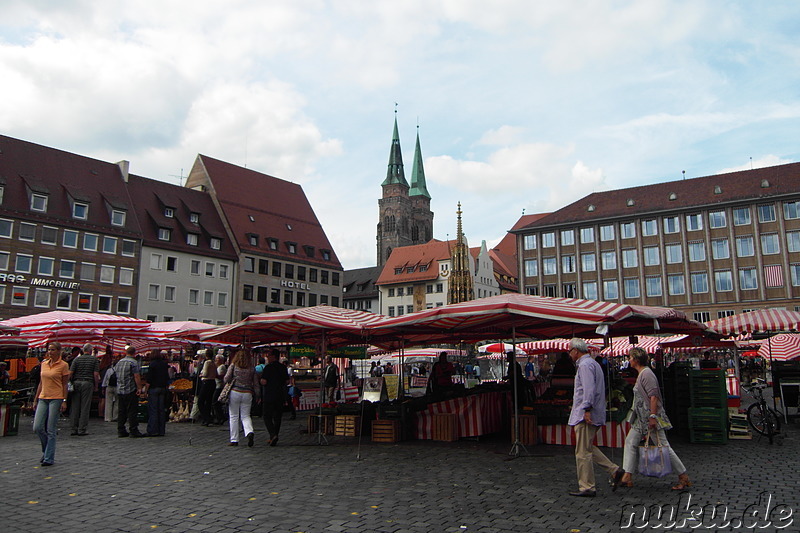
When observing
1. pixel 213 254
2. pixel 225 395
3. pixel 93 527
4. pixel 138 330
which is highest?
pixel 213 254

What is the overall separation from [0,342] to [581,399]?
21.9m

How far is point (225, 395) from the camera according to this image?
13.0 meters

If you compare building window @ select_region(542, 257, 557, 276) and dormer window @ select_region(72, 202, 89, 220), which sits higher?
dormer window @ select_region(72, 202, 89, 220)

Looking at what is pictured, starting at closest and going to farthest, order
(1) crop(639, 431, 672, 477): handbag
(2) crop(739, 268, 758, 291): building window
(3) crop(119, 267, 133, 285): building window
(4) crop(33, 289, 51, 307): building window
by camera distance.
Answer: (1) crop(639, 431, 672, 477): handbag
(4) crop(33, 289, 51, 307): building window
(3) crop(119, 267, 133, 285): building window
(2) crop(739, 268, 758, 291): building window

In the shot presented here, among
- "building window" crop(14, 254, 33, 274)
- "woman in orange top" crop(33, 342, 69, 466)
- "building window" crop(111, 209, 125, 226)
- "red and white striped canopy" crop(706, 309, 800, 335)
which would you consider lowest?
"woman in orange top" crop(33, 342, 69, 466)

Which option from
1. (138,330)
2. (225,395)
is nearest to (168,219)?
(138,330)

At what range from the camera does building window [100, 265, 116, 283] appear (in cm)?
4917

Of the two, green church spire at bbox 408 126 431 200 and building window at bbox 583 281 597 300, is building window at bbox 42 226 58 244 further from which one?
green church spire at bbox 408 126 431 200

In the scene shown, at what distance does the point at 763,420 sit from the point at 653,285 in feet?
169

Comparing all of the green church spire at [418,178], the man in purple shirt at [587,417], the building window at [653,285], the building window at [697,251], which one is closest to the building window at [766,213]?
the building window at [697,251]

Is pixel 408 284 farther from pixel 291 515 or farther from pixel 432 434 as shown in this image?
pixel 291 515

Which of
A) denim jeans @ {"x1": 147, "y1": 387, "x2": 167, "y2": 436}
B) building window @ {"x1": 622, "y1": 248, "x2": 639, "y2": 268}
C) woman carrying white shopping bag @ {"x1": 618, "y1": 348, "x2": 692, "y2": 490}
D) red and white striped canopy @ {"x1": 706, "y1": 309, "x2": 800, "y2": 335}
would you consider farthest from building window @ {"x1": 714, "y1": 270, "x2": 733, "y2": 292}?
woman carrying white shopping bag @ {"x1": 618, "y1": 348, "x2": 692, "y2": 490}

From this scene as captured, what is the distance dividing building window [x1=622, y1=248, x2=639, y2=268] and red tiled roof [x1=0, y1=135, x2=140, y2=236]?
43.3m

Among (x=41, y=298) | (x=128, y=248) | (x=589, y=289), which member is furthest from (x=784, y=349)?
(x=128, y=248)
